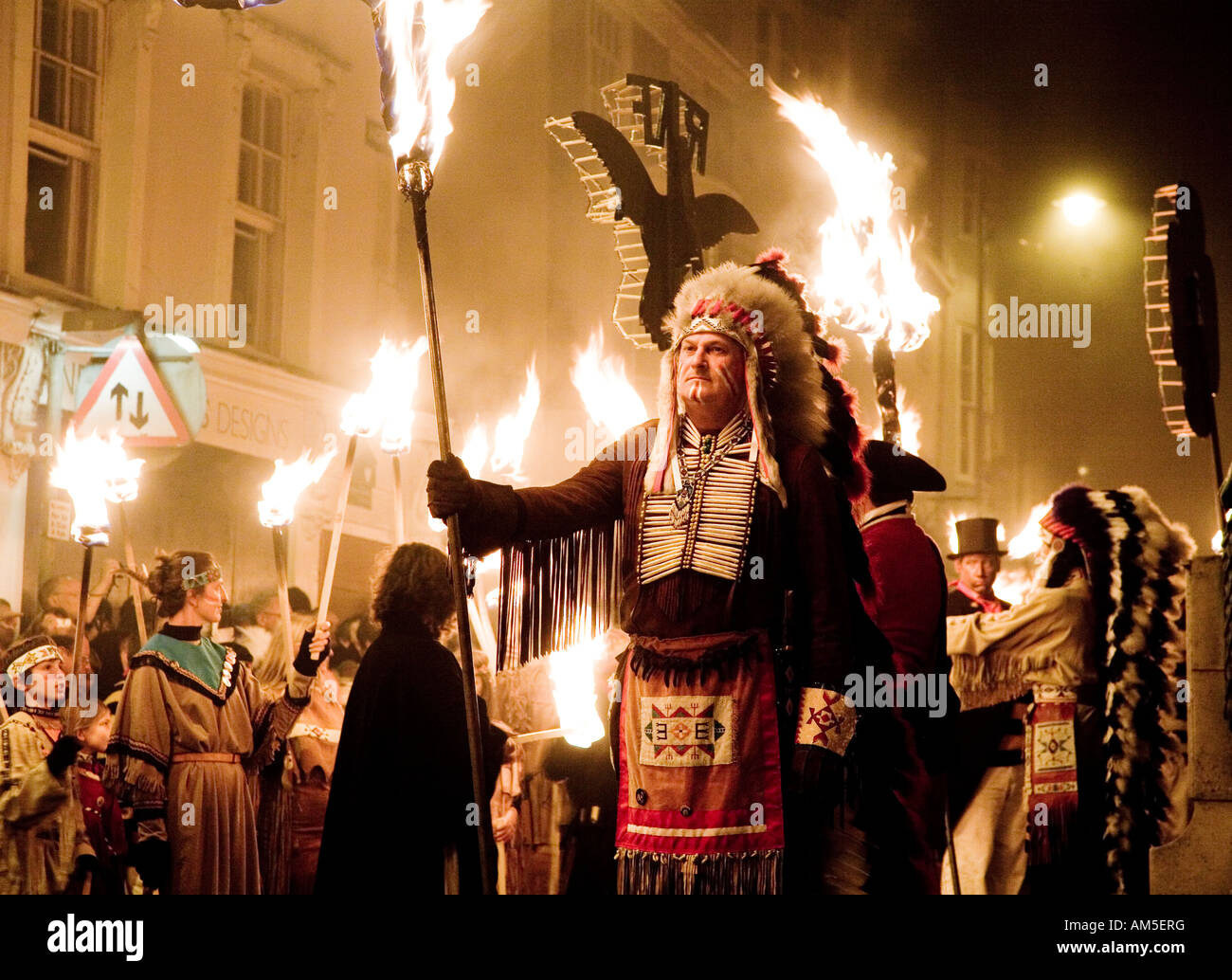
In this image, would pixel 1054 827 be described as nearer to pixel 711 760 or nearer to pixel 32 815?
pixel 711 760

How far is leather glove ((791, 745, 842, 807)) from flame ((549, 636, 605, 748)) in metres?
3.04

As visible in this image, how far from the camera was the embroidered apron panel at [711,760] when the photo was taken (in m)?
3.99

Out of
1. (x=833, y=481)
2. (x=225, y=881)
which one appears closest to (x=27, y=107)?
(x=225, y=881)

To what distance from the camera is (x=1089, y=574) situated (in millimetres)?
6742

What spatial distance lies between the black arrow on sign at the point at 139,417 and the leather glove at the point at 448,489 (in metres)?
6.46

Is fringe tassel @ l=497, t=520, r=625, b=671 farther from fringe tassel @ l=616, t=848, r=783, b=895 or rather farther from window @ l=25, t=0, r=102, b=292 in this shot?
window @ l=25, t=0, r=102, b=292

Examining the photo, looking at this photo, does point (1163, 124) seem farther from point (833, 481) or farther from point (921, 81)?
point (833, 481)

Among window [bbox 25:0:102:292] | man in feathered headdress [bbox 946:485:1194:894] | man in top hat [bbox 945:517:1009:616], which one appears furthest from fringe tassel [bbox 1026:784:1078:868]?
window [bbox 25:0:102:292]

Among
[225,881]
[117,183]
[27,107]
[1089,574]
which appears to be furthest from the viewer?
[117,183]

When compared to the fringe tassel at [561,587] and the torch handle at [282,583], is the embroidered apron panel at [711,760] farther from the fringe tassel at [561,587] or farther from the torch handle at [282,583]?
the torch handle at [282,583]

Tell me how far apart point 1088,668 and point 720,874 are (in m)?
3.30

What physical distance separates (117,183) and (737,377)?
7.45 meters

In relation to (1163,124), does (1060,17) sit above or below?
above

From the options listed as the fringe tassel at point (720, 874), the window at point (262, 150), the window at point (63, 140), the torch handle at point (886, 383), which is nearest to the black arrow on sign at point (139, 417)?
the window at point (63, 140)
